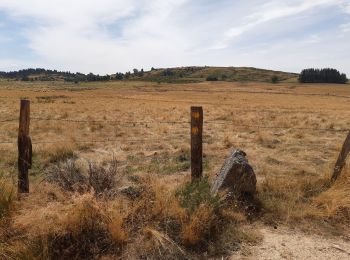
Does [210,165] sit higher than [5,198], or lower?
lower

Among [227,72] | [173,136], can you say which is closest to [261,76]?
[227,72]

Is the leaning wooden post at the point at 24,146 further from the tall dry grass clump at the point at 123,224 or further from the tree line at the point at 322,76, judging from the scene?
the tree line at the point at 322,76

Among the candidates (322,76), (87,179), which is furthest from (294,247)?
(322,76)

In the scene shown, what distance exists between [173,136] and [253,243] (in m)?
11.0

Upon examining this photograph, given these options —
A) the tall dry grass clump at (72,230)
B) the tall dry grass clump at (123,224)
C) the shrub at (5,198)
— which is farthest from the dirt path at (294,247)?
the shrub at (5,198)

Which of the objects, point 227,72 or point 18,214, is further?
point 227,72

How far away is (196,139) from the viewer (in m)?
6.50

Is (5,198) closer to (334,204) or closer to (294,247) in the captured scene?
(294,247)

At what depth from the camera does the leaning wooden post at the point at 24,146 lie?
6.02m

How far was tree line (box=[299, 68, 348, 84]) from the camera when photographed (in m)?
134

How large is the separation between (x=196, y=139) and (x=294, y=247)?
7.63ft

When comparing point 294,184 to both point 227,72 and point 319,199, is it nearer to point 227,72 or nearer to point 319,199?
point 319,199

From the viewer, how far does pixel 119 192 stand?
5.97m

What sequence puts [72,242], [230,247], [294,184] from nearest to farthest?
1. [72,242]
2. [230,247]
3. [294,184]
